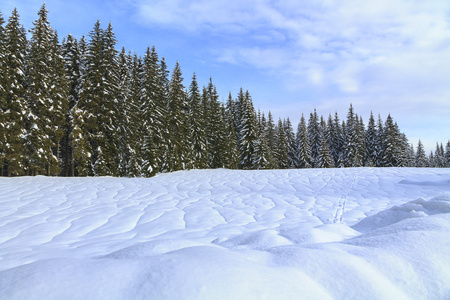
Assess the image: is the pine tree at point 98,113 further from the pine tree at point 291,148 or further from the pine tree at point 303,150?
the pine tree at point 291,148

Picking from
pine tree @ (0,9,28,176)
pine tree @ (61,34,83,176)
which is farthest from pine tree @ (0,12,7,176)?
pine tree @ (61,34,83,176)

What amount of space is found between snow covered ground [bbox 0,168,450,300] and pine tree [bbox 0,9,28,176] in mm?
17039

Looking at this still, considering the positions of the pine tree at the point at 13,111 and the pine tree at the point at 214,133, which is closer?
the pine tree at the point at 13,111

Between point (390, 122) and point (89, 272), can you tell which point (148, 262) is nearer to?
point (89, 272)

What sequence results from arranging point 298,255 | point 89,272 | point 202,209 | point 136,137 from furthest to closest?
point 136,137, point 202,209, point 298,255, point 89,272

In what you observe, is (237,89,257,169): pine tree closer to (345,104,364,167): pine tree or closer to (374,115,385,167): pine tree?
(345,104,364,167): pine tree

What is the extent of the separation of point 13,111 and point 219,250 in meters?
24.7

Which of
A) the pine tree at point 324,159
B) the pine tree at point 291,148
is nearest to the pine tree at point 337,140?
the pine tree at point 291,148

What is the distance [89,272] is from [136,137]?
93.8ft

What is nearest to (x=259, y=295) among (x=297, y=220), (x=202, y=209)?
(x=297, y=220)

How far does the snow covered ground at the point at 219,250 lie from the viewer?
1222 mm

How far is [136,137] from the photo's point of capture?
2836cm

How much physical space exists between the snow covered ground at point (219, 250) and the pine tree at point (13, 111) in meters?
17.0

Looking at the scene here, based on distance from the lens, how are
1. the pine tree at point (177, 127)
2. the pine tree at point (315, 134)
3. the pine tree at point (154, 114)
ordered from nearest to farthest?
the pine tree at point (154, 114)
the pine tree at point (177, 127)
the pine tree at point (315, 134)
